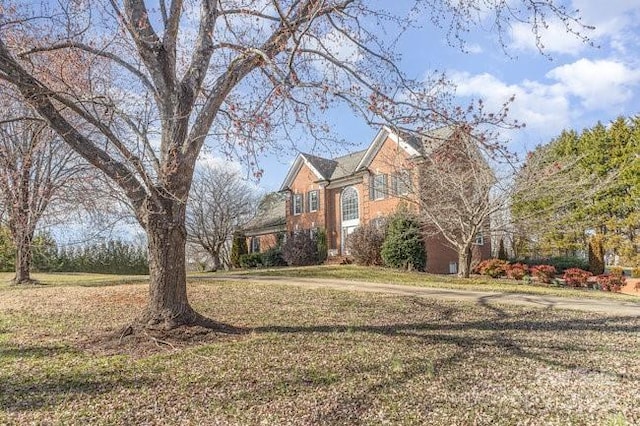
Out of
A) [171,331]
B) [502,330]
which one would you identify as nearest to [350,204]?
[502,330]

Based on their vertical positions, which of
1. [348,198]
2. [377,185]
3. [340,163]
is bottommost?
[348,198]

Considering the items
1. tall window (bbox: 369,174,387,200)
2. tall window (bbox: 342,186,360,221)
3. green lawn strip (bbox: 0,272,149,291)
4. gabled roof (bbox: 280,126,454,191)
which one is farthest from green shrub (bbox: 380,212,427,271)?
green lawn strip (bbox: 0,272,149,291)

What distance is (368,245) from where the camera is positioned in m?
23.5

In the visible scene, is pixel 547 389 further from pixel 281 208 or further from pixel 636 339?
pixel 281 208

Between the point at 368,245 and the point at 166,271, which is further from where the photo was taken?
the point at 368,245

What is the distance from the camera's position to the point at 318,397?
4.54 metres

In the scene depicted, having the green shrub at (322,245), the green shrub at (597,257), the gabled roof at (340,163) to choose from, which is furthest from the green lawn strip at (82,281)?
the green shrub at (597,257)

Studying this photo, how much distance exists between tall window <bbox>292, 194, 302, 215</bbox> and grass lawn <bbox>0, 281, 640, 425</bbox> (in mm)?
24048

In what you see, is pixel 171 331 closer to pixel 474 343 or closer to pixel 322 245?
pixel 474 343

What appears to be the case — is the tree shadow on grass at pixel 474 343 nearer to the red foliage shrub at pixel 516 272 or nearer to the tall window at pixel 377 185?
the red foliage shrub at pixel 516 272

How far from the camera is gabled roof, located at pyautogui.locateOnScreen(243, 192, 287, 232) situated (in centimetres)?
3653

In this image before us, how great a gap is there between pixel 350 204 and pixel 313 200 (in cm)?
328

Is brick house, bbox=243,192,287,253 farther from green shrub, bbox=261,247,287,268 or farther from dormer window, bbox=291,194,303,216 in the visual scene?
green shrub, bbox=261,247,287,268

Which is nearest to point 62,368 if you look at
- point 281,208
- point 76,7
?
point 76,7
